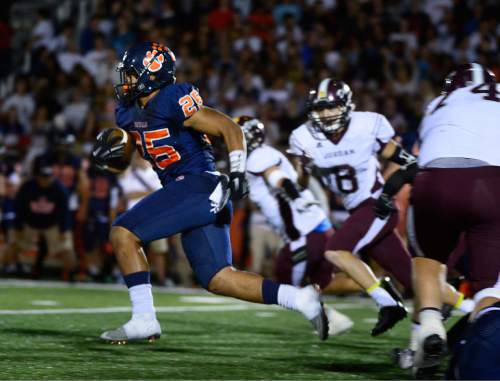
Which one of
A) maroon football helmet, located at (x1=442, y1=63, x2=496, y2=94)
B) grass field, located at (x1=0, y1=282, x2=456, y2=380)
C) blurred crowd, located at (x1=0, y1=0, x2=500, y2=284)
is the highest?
blurred crowd, located at (x1=0, y1=0, x2=500, y2=284)

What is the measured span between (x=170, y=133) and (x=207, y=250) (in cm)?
63

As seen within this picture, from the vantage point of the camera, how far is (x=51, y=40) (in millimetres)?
15305

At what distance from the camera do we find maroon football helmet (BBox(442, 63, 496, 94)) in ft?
15.0

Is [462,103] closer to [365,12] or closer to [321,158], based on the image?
[321,158]

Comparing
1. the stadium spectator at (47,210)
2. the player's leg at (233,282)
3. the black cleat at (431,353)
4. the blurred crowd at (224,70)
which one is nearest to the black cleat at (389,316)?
the player's leg at (233,282)

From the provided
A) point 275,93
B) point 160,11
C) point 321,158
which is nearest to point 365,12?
point 275,93

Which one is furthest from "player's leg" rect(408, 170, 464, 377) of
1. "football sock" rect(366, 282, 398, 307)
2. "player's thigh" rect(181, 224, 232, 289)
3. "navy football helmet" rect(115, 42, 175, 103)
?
"navy football helmet" rect(115, 42, 175, 103)

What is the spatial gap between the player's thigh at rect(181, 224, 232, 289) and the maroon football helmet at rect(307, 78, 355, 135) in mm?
1414

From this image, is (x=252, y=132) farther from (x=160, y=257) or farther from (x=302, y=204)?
(x=160, y=257)

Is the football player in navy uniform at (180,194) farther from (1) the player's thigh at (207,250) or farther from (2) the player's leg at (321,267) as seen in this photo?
(2) the player's leg at (321,267)

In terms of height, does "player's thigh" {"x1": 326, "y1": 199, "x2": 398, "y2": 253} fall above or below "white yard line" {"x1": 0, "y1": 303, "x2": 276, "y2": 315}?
above

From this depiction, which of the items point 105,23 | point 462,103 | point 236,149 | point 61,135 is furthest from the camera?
point 105,23

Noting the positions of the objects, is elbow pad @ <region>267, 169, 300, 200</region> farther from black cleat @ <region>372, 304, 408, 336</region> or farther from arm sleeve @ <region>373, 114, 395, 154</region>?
black cleat @ <region>372, 304, 408, 336</region>

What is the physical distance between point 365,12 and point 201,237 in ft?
28.5
